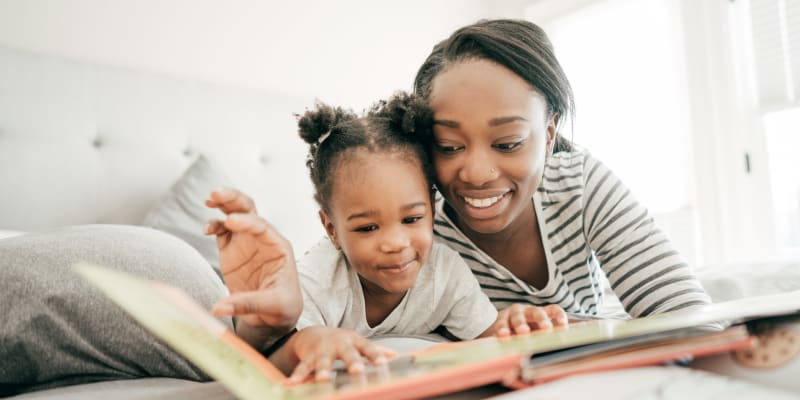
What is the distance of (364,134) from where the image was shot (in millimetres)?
977

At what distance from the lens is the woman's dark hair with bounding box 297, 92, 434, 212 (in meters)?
0.97

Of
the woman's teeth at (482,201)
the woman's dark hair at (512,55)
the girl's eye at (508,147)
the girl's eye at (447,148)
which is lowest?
the woman's teeth at (482,201)

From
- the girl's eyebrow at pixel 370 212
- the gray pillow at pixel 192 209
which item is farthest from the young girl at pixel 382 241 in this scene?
the gray pillow at pixel 192 209

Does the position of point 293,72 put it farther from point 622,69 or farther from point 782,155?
point 782,155

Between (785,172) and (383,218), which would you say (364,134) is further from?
(785,172)

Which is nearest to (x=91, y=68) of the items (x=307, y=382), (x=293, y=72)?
(x=293, y=72)

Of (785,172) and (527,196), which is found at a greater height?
(527,196)

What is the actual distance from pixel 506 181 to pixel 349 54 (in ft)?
6.44

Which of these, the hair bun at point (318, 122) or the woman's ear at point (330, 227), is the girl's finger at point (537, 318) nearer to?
the woman's ear at point (330, 227)

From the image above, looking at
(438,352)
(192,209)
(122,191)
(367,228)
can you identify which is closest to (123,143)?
(122,191)

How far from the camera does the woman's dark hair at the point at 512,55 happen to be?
38.7 inches

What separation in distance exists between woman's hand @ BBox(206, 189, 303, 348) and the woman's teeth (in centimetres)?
39

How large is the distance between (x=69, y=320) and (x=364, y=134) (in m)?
0.49

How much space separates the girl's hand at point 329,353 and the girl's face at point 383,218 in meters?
0.27
